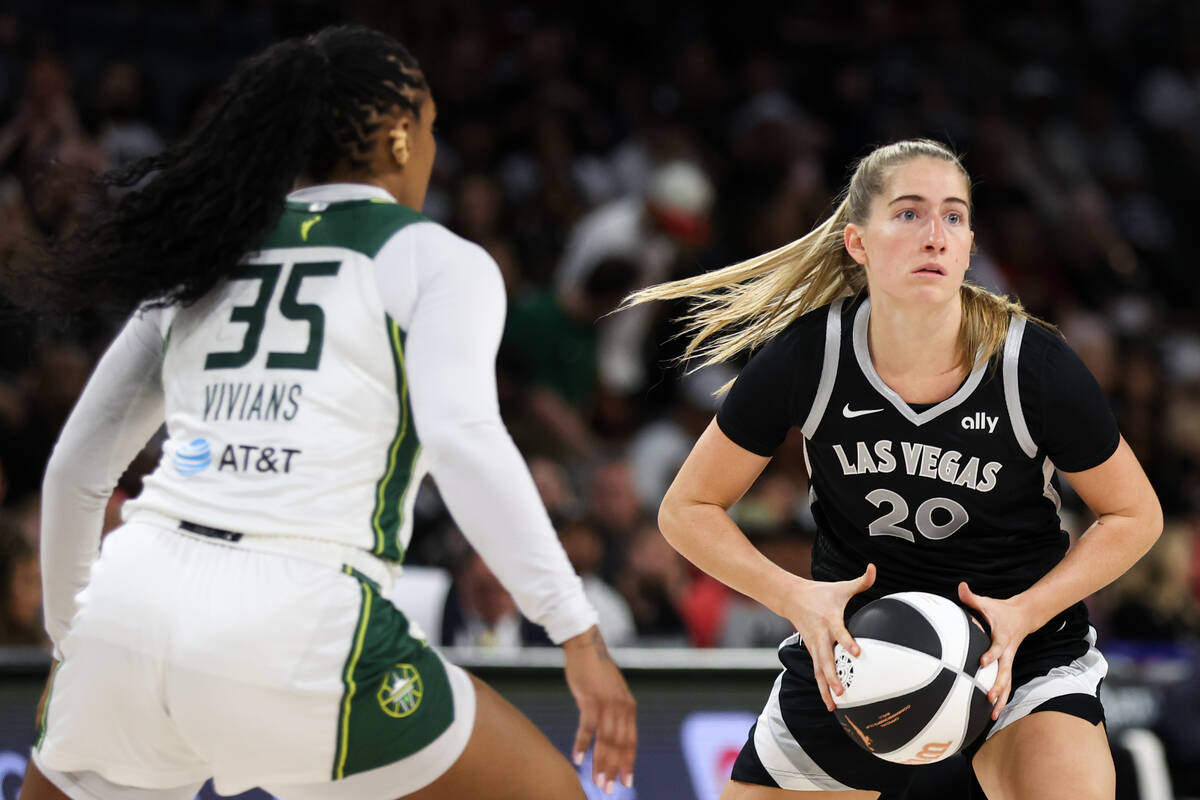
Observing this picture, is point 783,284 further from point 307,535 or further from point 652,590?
point 652,590

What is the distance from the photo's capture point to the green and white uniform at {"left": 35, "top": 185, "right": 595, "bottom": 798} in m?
2.33

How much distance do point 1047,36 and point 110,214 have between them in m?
9.74

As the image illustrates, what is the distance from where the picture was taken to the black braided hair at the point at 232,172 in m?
2.59

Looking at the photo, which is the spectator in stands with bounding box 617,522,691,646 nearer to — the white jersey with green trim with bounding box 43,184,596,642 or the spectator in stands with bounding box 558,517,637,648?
the spectator in stands with bounding box 558,517,637,648

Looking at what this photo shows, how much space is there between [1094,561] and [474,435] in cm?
141

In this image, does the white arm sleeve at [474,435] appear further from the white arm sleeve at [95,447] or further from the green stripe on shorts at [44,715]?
the green stripe on shorts at [44,715]

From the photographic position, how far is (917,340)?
3.17 meters

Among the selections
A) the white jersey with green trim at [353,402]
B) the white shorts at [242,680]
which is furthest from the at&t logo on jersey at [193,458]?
the white shorts at [242,680]

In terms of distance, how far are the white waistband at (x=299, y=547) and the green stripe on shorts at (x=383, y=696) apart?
0.02 metres

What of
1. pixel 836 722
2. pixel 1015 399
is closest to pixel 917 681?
pixel 836 722

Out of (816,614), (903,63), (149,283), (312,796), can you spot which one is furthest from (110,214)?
(903,63)

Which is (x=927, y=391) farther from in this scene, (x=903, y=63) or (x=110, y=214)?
(x=903, y=63)

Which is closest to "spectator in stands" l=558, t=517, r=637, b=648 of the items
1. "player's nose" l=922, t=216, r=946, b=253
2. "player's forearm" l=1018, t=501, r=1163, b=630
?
"player's forearm" l=1018, t=501, r=1163, b=630

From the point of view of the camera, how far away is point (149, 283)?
261cm
